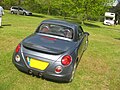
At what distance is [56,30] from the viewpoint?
230 inches

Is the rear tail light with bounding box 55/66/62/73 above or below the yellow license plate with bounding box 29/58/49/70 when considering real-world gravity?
below

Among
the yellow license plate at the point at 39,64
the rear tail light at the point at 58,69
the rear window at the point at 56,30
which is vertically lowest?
the rear tail light at the point at 58,69

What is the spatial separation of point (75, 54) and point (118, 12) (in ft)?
151

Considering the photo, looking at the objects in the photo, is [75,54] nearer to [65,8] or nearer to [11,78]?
[11,78]

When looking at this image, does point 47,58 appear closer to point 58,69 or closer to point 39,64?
point 39,64

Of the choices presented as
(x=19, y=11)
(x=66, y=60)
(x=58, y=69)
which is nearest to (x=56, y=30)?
(x=66, y=60)

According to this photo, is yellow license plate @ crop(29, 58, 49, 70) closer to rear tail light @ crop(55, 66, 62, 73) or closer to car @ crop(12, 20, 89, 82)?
car @ crop(12, 20, 89, 82)

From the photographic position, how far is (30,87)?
4590mm

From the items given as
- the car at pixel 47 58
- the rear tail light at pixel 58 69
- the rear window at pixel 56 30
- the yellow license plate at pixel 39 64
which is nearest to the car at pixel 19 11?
the rear window at pixel 56 30

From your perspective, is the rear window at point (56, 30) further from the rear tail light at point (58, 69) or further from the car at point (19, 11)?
the car at point (19, 11)

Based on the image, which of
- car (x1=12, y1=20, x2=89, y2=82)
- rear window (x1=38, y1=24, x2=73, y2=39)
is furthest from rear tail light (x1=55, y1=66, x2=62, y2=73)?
rear window (x1=38, y1=24, x2=73, y2=39)

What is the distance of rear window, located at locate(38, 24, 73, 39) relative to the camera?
5724 mm

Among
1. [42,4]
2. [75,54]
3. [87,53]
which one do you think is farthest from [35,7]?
[75,54]

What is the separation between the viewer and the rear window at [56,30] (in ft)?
18.8
